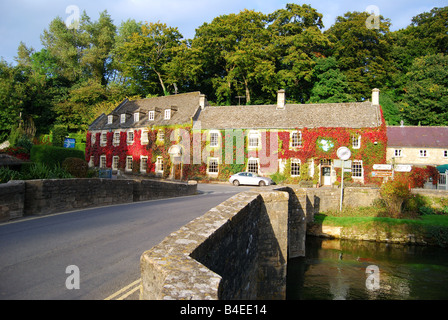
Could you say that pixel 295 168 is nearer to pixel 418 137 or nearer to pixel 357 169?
pixel 357 169

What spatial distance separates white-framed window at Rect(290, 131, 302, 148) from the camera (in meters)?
32.8

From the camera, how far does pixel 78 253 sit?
7020 mm

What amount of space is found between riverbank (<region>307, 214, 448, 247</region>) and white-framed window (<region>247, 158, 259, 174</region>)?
12.5 meters

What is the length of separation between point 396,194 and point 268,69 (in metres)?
25.9

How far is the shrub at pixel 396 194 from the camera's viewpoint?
22297mm

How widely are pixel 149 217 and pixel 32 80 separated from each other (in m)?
49.2

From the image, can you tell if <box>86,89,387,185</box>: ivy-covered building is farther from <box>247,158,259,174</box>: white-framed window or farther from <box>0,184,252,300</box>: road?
<box>0,184,252,300</box>: road

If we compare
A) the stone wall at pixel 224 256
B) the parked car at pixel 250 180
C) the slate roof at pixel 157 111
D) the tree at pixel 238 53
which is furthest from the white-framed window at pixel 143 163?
the stone wall at pixel 224 256

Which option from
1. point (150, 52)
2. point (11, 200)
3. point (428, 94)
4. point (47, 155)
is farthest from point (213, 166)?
point (428, 94)

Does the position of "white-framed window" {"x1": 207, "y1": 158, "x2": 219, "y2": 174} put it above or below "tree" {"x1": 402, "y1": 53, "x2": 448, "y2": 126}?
below

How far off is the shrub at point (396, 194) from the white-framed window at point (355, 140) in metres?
8.85

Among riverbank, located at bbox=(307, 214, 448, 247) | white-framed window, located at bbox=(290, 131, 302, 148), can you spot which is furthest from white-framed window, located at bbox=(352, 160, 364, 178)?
riverbank, located at bbox=(307, 214, 448, 247)
